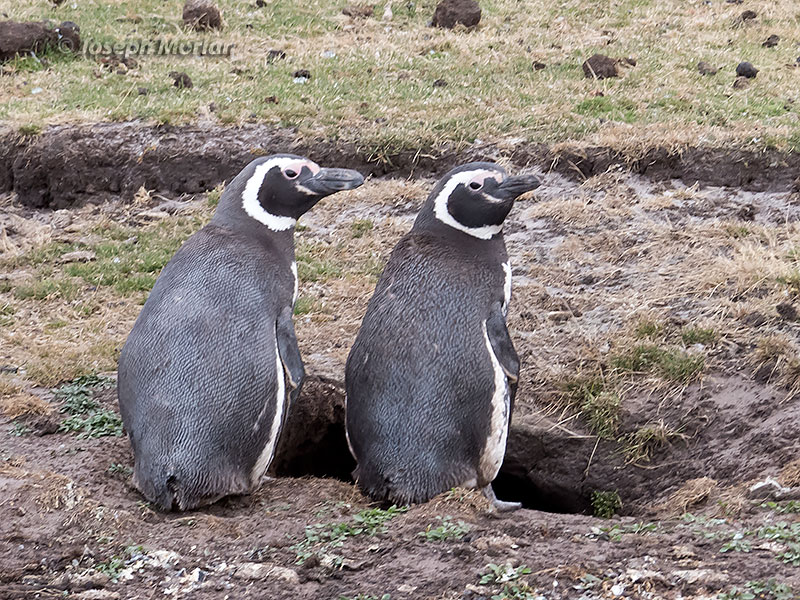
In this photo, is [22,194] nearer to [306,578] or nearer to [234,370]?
[234,370]

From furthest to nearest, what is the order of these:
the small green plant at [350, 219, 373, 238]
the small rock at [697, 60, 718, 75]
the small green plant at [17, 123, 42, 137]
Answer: the small rock at [697, 60, 718, 75] < the small green plant at [17, 123, 42, 137] < the small green plant at [350, 219, 373, 238]

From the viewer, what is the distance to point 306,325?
516cm

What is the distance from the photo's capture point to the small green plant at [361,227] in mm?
6242

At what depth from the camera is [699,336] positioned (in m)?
4.62

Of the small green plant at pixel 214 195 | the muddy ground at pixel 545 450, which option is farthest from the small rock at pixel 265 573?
the small green plant at pixel 214 195

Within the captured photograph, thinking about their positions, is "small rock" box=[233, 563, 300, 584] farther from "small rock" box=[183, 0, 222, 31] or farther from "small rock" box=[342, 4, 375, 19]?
"small rock" box=[342, 4, 375, 19]

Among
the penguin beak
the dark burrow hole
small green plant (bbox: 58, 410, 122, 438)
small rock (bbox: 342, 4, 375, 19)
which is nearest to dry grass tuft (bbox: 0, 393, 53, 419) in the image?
small green plant (bbox: 58, 410, 122, 438)

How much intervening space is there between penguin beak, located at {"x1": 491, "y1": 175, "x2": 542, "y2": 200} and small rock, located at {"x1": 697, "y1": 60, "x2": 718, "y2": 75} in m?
4.92

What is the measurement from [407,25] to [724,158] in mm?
4188

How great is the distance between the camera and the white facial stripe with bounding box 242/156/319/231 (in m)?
4.11

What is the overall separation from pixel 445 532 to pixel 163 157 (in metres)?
4.86

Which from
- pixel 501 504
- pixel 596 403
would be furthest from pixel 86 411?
pixel 596 403

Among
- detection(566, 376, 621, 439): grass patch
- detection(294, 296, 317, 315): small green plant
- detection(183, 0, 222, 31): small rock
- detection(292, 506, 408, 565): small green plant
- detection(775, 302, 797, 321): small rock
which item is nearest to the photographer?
Result: detection(292, 506, 408, 565): small green plant

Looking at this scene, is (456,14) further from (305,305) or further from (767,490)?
(767,490)
